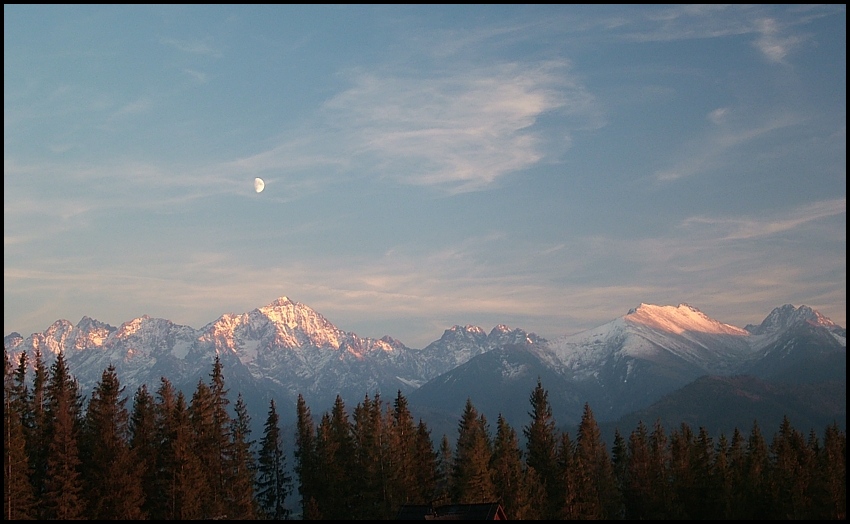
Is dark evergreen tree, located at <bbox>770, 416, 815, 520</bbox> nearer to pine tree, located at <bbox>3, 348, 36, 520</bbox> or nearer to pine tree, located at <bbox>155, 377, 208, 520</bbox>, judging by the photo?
pine tree, located at <bbox>155, 377, 208, 520</bbox>

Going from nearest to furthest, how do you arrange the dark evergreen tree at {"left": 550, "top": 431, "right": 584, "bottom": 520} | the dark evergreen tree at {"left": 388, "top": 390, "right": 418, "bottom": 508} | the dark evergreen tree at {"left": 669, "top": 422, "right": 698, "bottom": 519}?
the dark evergreen tree at {"left": 388, "top": 390, "right": 418, "bottom": 508} → the dark evergreen tree at {"left": 550, "top": 431, "right": 584, "bottom": 520} → the dark evergreen tree at {"left": 669, "top": 422, "right": 698, "bottom": 519}

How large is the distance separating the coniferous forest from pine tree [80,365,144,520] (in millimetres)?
129

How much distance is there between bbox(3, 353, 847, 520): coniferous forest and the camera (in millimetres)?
81500

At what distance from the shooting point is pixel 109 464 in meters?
82.2

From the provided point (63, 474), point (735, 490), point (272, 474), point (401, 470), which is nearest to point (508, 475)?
point (401, 470)

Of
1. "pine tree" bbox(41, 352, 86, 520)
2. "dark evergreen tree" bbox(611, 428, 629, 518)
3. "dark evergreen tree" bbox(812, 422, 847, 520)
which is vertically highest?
"pine tree" bbox(41, 352, 86, 520)

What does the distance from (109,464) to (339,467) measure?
30.1 meters

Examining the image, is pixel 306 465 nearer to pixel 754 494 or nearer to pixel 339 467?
pixel 339 467

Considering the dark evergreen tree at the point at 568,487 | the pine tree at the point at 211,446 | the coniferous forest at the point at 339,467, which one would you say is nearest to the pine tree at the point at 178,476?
the coniferous forest at the point at 339,467

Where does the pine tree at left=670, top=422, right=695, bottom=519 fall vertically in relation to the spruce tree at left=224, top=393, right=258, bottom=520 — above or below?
below

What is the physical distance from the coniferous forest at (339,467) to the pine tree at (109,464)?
0.13 meters

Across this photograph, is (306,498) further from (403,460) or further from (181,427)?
(181,427)

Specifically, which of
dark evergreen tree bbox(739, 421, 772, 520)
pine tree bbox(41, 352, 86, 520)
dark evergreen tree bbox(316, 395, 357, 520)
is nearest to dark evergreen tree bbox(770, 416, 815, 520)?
dark evergreen tree bbox(739, 421, 772, 520)

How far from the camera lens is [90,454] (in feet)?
284
